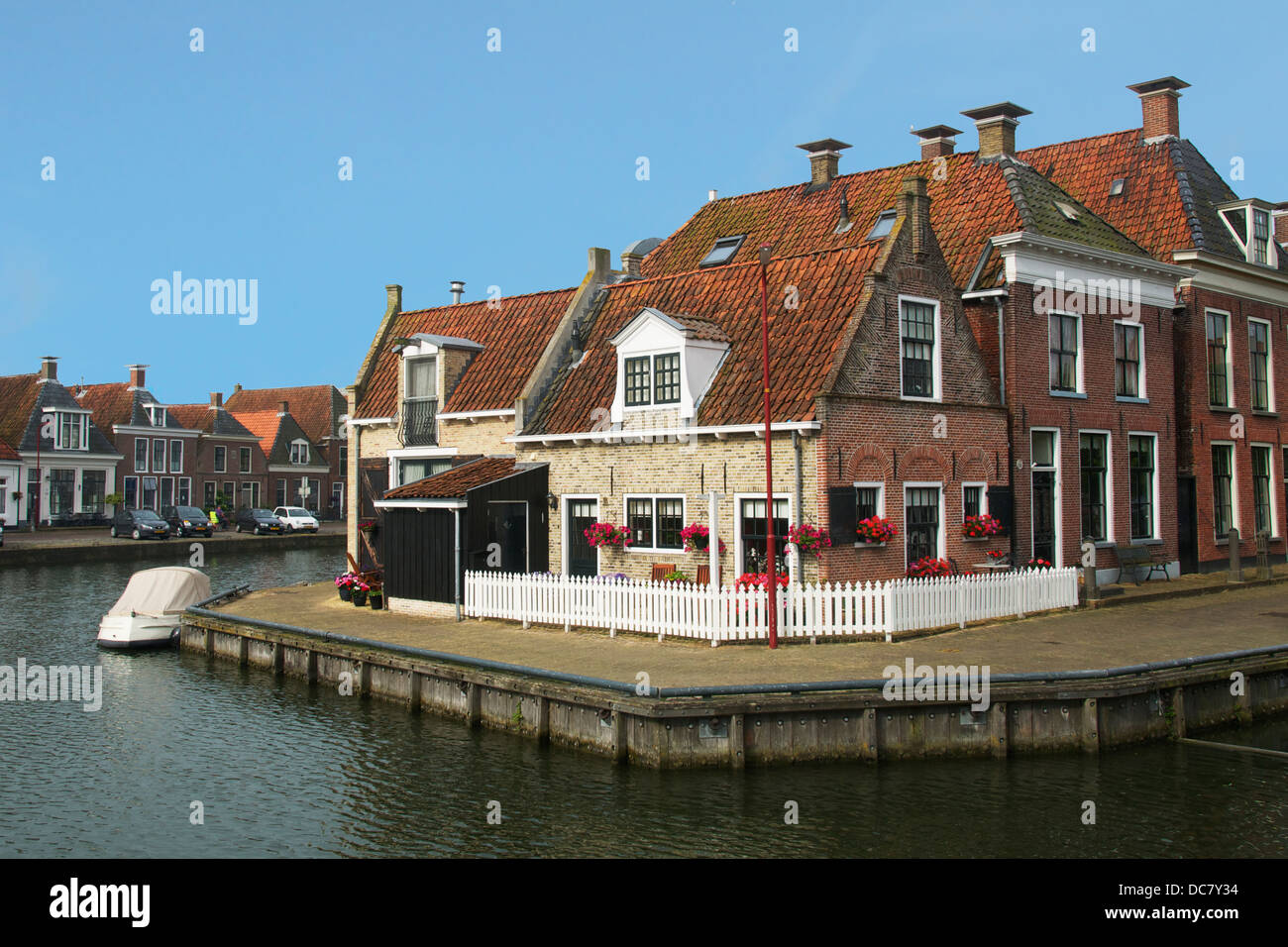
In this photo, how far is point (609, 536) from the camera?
23.7 metres

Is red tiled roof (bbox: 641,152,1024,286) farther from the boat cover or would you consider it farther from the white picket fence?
the boat cover

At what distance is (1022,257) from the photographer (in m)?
25.1

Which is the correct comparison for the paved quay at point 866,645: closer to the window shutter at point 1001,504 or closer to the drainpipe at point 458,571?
the drainpipe at point 458,571

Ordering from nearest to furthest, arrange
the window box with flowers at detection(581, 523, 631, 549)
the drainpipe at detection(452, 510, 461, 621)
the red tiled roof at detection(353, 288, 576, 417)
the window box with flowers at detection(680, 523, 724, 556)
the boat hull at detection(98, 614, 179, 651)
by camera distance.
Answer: the window box with flowers at detection(680, 523, 724, 556), the drainpipe at detection(452, 510, 461, 621), the window box with flowers at detection(581, 523, 631, 549), the boat hull at detection(98, 614, 179, 651), the red tiled roof at detection(353, 288, 576, 417)

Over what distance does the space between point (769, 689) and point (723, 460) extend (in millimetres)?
7868

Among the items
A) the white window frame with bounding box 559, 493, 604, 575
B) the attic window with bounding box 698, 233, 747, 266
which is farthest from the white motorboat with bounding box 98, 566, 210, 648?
the attic window with bounding box 698, 233, 747, 266

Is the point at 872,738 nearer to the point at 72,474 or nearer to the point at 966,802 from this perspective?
the point at 966,802

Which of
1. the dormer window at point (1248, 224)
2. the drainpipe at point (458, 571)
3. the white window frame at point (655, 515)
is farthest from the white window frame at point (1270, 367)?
the drainpipe at point (458, 571)

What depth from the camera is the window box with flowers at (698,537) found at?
2206 cm

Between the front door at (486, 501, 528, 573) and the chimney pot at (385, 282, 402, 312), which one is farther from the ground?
the chimney pot at (385, 282, 402, 312)

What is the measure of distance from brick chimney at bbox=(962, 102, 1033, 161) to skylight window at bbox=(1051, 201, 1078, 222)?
72.4 inches

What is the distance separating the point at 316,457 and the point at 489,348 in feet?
195

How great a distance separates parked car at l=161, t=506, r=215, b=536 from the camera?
59.2 meters
